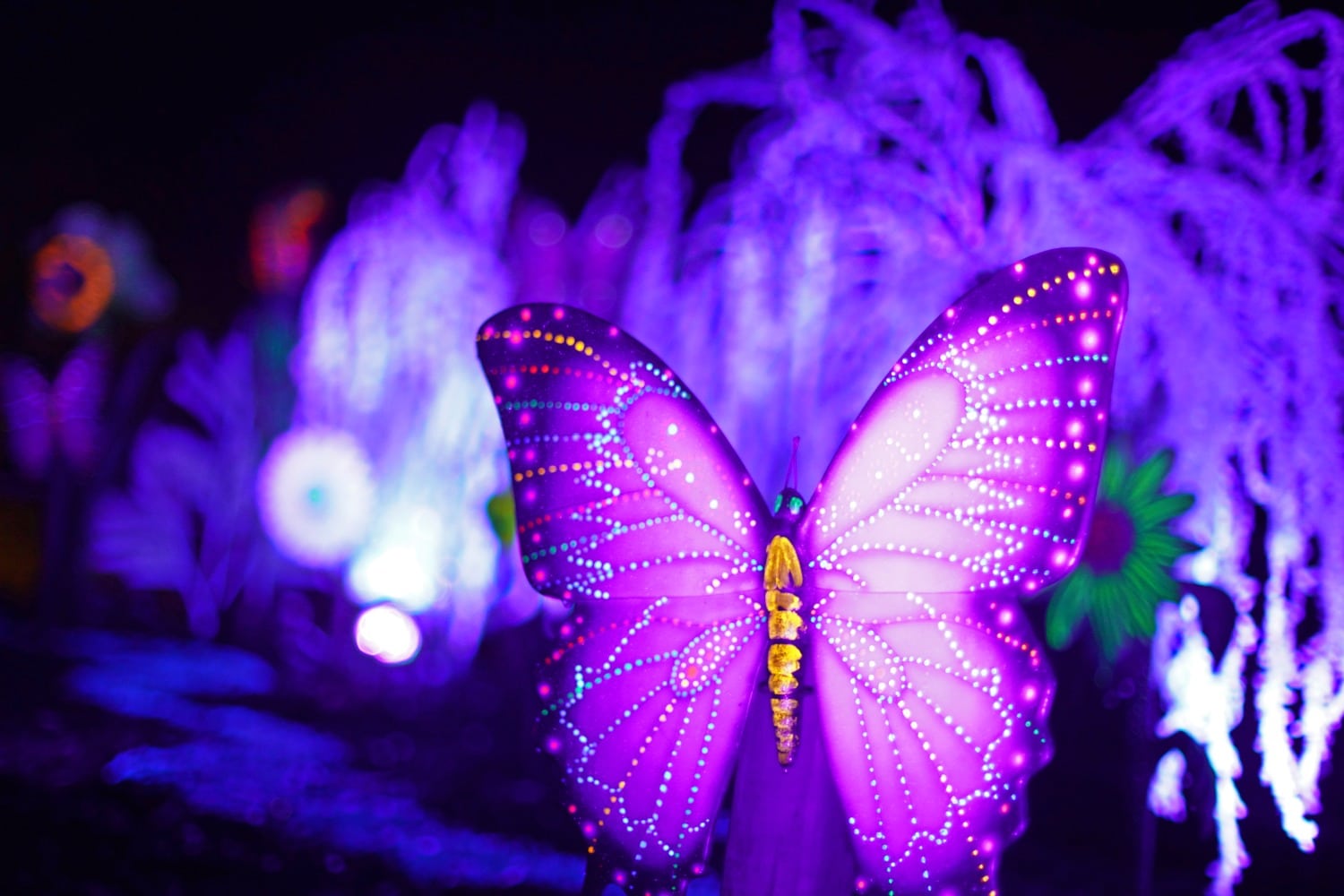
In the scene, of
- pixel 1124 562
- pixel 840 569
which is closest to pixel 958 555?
pixel 840 569

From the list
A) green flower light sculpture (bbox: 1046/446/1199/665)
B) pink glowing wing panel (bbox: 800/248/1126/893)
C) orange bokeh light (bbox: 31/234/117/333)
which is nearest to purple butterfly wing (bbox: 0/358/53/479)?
orange bokeh light (bbox: 31/234/117/333)

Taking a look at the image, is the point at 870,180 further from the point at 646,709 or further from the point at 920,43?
the point at 646,709

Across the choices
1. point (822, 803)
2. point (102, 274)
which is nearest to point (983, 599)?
point (822, 803)

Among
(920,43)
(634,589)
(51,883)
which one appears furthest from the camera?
(920,43)

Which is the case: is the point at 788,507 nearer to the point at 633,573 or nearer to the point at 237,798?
the point at 633,573

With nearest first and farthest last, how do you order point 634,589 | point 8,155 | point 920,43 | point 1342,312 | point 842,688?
point 842,688 → point 634,589 → point 1342,312 → point 920,43 → point 8,155

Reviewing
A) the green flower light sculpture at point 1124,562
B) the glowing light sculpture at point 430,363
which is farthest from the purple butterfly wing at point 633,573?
the glowing light sculpture at point 430,363
